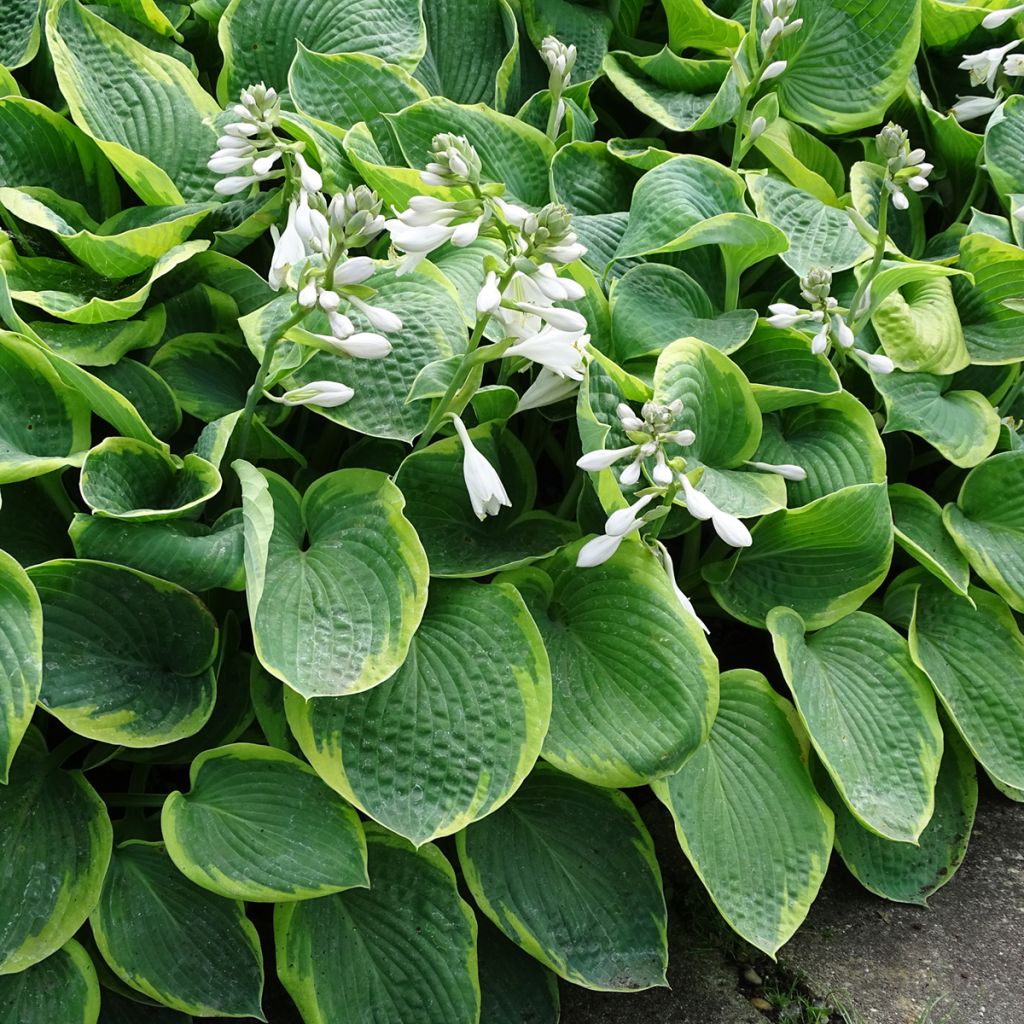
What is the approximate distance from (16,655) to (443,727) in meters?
0.56

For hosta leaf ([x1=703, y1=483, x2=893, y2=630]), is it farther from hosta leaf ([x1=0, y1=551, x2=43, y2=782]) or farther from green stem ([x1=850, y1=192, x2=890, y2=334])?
hosta leaf ([x1=0, y1=551, x2=43, y2=782])

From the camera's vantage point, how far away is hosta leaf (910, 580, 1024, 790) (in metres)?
2.03

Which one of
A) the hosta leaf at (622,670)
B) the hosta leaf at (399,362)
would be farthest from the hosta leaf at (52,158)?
the hosta leaf at (622,670)

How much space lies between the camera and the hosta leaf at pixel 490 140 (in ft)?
7.09

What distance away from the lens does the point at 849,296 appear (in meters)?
2.23

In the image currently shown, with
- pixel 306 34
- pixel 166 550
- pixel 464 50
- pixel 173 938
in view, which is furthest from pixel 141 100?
pixel 173 938

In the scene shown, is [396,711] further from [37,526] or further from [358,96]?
[358,96]

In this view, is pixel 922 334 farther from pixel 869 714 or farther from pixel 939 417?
pixel 869 714

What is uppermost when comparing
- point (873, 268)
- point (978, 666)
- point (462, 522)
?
point (873, 268)

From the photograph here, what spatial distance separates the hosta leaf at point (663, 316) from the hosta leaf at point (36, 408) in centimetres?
93

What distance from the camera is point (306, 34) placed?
232 centimetres

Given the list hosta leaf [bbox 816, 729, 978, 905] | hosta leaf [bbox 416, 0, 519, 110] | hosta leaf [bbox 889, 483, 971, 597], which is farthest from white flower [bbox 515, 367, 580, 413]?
hosta leaf [bbox 416, 0, 519, 110]

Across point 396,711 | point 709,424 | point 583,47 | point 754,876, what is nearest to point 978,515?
point 709,424

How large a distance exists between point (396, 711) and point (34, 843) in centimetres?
53
